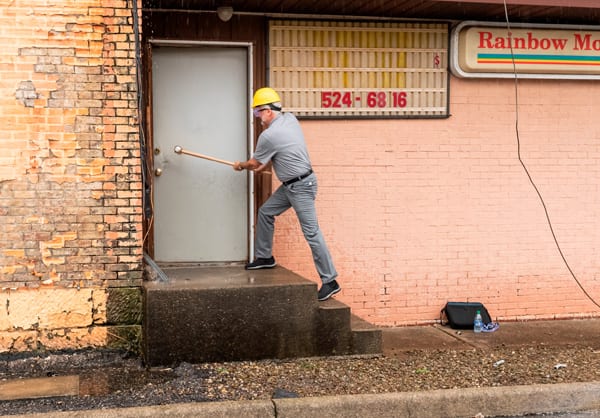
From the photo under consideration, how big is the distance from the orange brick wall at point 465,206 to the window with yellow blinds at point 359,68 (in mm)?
173

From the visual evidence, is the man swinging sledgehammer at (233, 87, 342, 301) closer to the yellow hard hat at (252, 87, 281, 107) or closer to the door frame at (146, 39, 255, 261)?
the yellow hard hat at (252, 87, 281, 107)

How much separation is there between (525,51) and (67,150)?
5.03m

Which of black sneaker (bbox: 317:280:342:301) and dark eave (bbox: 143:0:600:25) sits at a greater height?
dark eave (bbox: 143:0:600:25)

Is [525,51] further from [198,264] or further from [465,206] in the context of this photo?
A: [198,264]

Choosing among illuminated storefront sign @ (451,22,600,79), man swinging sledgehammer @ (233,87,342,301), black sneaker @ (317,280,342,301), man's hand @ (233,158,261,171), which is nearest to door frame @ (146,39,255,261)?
man's hand @ (233,158,261,171)

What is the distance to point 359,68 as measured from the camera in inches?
330

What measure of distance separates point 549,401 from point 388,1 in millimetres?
4109

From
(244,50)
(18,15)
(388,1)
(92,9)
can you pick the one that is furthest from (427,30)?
(18,15)

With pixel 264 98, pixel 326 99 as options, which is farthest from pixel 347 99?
pixel 264 98

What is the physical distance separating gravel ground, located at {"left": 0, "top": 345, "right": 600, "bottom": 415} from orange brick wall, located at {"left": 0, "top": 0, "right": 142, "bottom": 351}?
0.43 meters

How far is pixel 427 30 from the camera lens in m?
8.49

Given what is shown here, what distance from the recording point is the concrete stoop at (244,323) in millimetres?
6594

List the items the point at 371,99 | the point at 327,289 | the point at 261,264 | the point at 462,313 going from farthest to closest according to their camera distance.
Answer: the point at 462,313 → the point at 371,99 → the point at 261,264 → the point at 327,289

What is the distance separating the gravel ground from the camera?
5863mm
